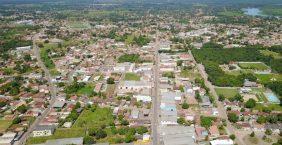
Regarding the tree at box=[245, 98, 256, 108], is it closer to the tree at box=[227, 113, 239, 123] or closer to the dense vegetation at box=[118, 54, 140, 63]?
the tree at box=[227, 113, 239, 123]

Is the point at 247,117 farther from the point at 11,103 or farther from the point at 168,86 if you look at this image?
the point at 11,103

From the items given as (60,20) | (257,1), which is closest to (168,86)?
(60,20)

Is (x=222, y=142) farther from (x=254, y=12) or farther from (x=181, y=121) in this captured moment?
(x=254, y=12)

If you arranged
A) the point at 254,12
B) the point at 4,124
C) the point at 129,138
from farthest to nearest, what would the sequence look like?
1. the point at 254,12
2. the point at 4,124
3. the point at 129,138

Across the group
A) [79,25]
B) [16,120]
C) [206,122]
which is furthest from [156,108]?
[79,25]

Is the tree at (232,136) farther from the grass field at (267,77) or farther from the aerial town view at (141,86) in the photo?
the grass field at (267,77)

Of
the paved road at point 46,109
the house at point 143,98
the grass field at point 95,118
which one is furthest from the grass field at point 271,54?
the paved road at point 46,109
